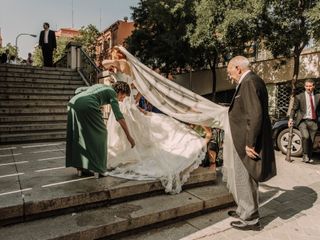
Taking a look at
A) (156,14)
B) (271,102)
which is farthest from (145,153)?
(156,14)

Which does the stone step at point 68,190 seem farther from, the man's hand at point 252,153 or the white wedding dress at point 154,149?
the man's hand at point 252,153

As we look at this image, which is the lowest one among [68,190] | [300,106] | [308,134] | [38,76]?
[68,190]

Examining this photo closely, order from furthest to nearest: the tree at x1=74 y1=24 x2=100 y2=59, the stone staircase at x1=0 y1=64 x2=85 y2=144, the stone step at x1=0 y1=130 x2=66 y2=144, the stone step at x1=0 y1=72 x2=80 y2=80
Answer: the tree at x1=74 y1=24 x2=100 y2=59, the stone step at x1=0 y1=72 x2=80 y2=80, the stone staircase at x1=0 y1=64 x2=85 y2=144, the stone step at x1=0 y1=130 x2=66 y2=144

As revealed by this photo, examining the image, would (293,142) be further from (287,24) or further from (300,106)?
(287,24)

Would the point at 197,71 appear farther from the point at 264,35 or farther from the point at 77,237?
the point at 77,237

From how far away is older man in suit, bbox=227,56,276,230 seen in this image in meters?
3.59

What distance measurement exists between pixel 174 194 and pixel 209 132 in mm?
1338

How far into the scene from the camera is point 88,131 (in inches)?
168

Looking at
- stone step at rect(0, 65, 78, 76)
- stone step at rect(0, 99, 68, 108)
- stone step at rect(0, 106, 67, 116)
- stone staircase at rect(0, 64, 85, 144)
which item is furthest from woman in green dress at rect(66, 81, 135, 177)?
stone step at rect(0, 65, 78, 76)

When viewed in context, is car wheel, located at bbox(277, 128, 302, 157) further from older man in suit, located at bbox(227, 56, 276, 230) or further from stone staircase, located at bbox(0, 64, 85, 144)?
stone staircase, located at bbox(0, 64, 85, 144)

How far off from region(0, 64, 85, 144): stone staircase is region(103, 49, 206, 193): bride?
379 cm

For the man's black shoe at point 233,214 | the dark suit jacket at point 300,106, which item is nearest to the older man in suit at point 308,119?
the dark suit jacket at point 300,106

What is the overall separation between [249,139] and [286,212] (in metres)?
1.58

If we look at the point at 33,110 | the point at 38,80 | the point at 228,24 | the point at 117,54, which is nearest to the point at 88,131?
the point at 117,54
